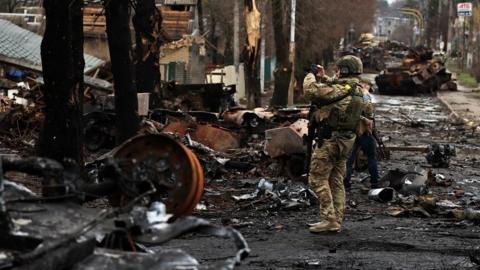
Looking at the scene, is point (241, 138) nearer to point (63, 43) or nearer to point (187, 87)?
point (187, 87)

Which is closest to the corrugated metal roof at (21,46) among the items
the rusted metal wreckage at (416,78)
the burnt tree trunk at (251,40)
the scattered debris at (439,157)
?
the burnt tree trunk at (251,40)

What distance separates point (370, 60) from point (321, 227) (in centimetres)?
6636

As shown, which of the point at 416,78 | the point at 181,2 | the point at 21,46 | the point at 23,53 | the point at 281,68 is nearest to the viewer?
the point at 23,53

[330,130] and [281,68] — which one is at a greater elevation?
[330,130]

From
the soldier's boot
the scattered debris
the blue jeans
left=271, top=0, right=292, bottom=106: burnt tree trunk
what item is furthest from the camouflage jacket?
left=271, top=0, right=292, bottom=106: burnt tree trunk

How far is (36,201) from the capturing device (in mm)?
4234

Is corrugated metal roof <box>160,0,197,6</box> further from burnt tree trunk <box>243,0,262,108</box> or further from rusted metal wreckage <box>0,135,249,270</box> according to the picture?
rusted metal wreckage <box>0,135,249,270</box>

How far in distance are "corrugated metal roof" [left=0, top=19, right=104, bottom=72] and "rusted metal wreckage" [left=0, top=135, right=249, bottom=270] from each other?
20.0 m

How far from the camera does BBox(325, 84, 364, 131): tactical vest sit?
355 inches

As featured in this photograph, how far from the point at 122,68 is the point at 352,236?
6.47 meters

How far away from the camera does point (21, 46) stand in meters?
27.8

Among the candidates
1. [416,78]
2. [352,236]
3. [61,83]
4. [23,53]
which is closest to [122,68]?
[61,83]

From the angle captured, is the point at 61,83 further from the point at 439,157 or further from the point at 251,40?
the point at 251,40

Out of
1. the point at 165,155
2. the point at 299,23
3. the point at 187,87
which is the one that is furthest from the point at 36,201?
the point at 299,23
